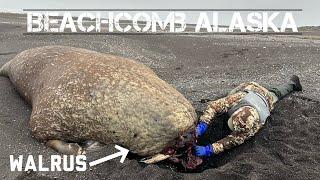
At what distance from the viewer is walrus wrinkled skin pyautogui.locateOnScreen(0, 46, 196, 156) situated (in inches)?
188

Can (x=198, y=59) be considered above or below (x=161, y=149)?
above

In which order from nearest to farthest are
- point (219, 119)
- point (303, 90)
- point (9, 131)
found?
point (9, 131), point (219, 119), point (303, 90)

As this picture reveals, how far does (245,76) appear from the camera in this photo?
775cm

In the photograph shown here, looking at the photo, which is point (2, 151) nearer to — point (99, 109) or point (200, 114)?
point (99, 109)

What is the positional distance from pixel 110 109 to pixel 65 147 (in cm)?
52

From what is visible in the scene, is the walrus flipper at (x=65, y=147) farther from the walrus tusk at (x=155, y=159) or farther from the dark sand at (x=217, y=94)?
the walrus tusk at (x=155, y=159)

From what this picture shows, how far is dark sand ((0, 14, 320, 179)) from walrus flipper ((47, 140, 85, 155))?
0.06 m

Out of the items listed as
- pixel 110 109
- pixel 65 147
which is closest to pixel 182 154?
pixel 110 109

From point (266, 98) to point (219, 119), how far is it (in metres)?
0.54

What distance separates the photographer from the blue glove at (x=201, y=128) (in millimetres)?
5072

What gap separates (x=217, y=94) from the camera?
6.62 meters

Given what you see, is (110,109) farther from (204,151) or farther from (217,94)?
(217,94)

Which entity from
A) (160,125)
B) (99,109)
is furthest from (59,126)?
(160,125)

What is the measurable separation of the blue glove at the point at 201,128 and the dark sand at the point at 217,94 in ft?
0.87
